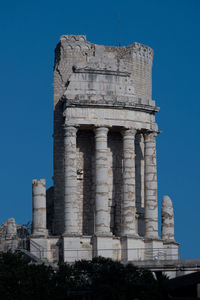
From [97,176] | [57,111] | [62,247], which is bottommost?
[62,247]

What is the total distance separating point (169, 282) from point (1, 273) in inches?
692

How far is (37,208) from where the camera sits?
193 feet

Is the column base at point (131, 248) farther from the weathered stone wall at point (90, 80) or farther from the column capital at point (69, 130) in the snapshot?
the column capital at point (69, 130)

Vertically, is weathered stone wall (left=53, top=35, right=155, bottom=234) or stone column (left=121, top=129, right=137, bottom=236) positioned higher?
weathered stone wall (left=53, top=35, right=155, bottom=234)

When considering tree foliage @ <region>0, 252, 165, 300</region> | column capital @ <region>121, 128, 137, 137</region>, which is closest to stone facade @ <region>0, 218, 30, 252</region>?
tree foliage @ <region>0, 252, 165, 300</region>

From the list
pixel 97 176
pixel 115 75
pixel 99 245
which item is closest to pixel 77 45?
pixel 115 75

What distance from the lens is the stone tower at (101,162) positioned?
192ft

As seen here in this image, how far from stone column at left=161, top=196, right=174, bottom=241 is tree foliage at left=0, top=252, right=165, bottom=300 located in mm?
10166

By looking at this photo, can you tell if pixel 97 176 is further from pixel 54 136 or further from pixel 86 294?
pixel 86 294

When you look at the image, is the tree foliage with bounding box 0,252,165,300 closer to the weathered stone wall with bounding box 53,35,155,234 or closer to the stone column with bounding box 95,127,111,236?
the stone column with bounding box 95,127,111,236

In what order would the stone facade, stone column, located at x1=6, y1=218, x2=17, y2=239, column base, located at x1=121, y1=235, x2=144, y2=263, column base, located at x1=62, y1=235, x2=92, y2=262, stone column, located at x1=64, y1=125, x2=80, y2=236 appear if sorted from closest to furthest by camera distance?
1. column base, located at x1=62, y1=235, x2=92, y2=262
2. column base, located at x1=121, y1=235, x2=144, y2=263
3. stone column, located at x1=64, y1=125, x2=80, y2=236
4. the stone facade
5. stone column, located at x1=6, y1=218, x2=17, y2=239

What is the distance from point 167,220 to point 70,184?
6.49 m

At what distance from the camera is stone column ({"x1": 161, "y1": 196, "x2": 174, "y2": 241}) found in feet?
202

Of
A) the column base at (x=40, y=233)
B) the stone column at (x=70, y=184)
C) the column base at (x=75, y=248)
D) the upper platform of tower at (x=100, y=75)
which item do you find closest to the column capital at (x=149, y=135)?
the upper platform of tower at (x=100, y=75)
